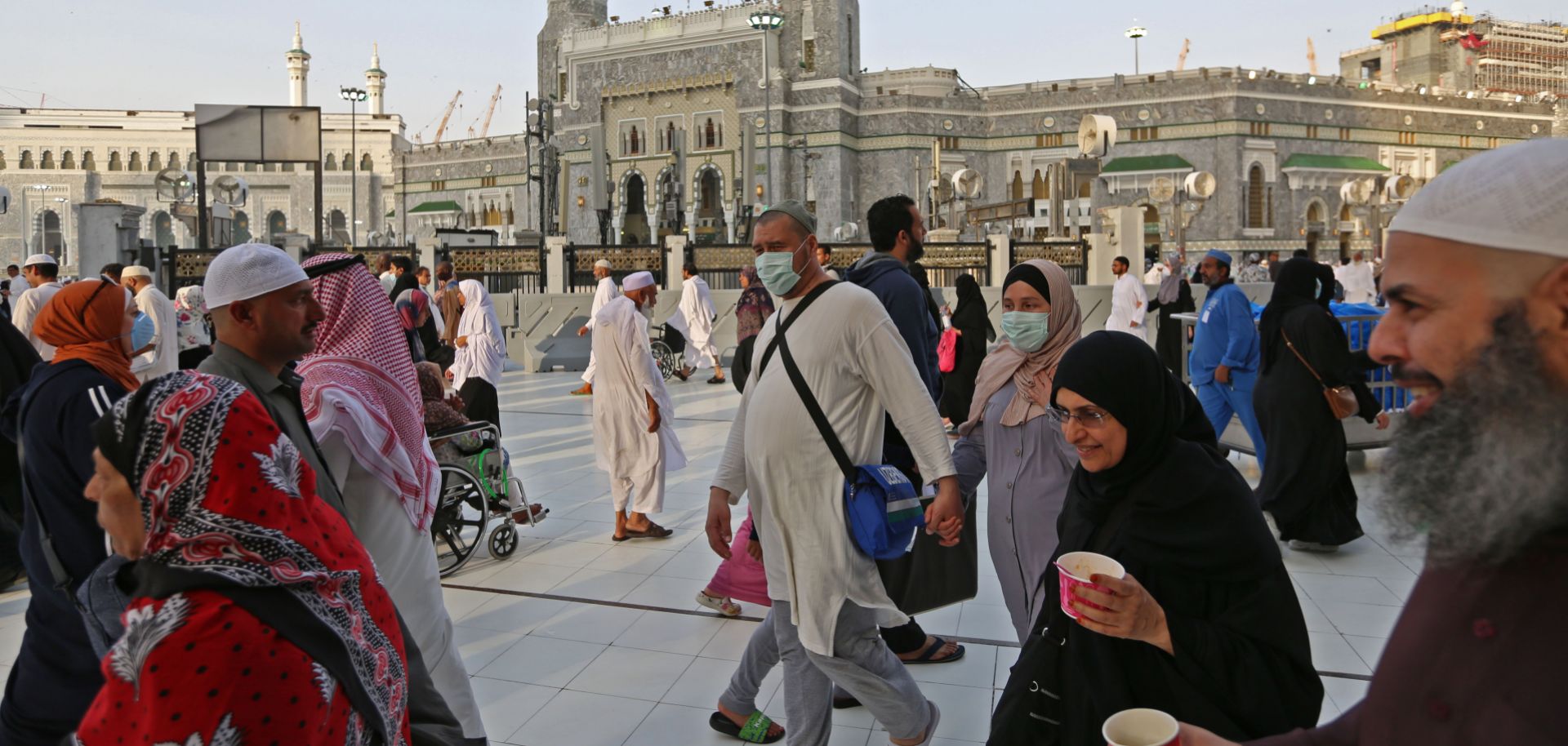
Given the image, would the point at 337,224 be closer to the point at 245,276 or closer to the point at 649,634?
the point at 649,634

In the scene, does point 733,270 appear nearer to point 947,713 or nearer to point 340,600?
point 947,713

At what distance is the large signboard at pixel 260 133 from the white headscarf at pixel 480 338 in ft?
32.4

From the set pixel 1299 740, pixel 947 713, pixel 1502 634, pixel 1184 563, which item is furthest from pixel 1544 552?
pixel 947 713

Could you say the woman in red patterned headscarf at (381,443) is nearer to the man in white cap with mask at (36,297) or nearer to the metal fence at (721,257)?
the man in white cap with mask at (36,297)

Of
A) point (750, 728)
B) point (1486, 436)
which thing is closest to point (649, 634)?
point (750, 728)

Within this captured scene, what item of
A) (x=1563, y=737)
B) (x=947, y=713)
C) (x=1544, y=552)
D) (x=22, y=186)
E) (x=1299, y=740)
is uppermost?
(x=22, y=186)

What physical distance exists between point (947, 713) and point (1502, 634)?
2487 millimetres

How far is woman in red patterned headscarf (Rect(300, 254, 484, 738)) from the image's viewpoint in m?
2.35

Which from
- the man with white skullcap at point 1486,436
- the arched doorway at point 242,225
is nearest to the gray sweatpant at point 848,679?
the man with white skullcap at point 1486,436

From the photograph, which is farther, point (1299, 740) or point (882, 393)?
point (882, 393)

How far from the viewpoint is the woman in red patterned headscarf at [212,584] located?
4.60ft

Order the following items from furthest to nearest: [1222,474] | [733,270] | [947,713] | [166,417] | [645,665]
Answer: [733,270] < [645,665] < [947,713] < [1222,474] < [166,417]

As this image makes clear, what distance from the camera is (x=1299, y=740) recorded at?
1142mm

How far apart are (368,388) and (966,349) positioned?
452 centimetres
